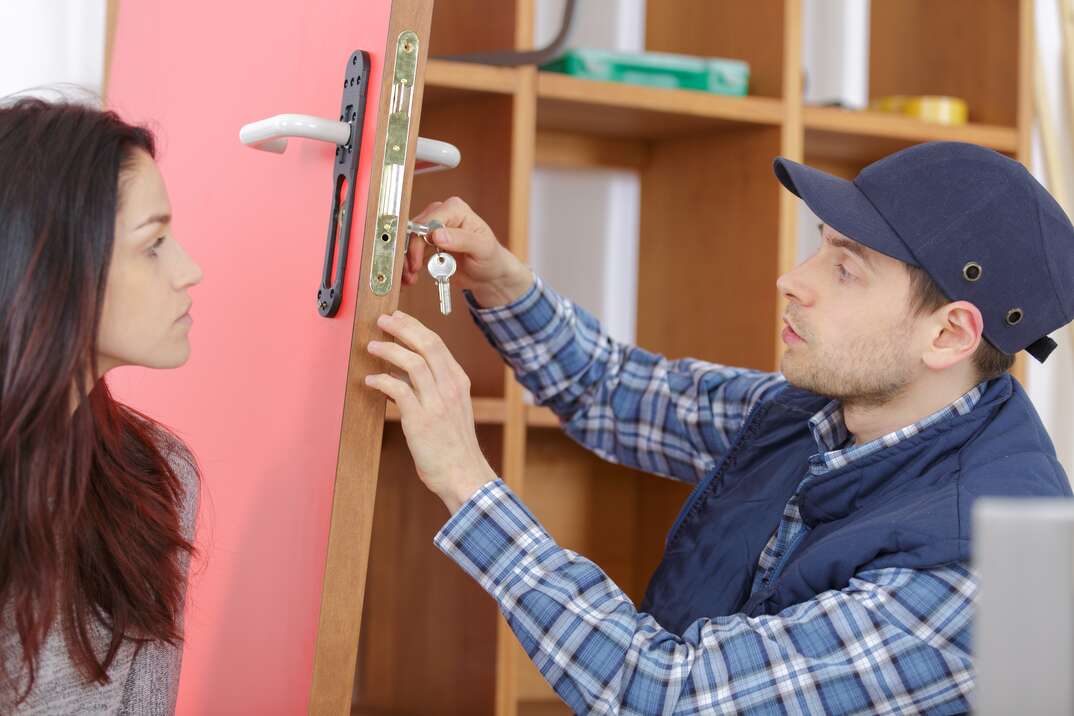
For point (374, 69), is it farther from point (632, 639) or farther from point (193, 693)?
point (193, 693)

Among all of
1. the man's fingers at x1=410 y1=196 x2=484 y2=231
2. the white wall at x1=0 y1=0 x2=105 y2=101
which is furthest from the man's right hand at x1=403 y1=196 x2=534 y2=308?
the white wall at x1=0 y1=0 x2=105 y2=101

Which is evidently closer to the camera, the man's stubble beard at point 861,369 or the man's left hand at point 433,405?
the man's left hand at point 433,405

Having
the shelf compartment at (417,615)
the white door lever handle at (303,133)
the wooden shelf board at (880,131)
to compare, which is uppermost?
the wooden shelf board at (880,131)

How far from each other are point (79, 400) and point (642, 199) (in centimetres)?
125

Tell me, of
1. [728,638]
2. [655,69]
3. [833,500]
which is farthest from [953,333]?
[655,69]

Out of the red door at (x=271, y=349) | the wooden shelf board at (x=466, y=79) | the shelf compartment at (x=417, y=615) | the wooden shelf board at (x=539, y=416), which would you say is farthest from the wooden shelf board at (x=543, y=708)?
the wooden shelf board at (x=466, y=79)

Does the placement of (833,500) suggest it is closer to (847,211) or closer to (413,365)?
(847,211)

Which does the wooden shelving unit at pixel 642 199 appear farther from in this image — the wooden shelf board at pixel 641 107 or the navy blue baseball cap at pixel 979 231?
the navy blue baseball cap at pixel 979 231

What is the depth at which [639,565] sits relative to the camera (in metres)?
2.17

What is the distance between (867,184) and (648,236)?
865 mm

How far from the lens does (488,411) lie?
173 centimetres

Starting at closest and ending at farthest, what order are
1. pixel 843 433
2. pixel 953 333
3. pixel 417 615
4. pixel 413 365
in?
pixel 413 365 < pixel 953 333 < pixel 843 433 < pixel 417 615

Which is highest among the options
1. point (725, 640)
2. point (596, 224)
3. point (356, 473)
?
point (596, 224)

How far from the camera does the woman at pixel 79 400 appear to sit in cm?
106
